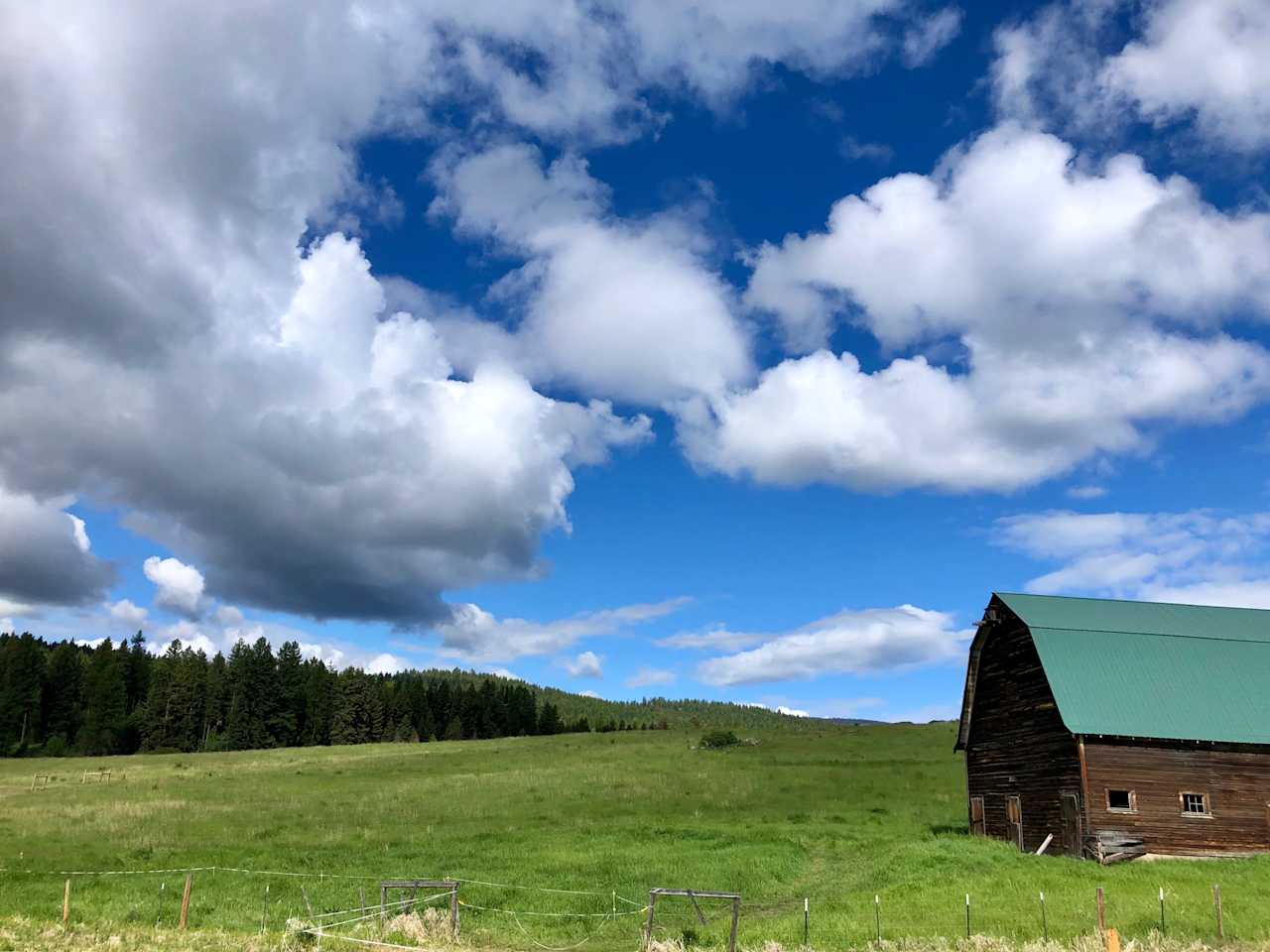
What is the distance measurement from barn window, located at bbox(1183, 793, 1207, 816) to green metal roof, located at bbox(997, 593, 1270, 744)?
2113mm

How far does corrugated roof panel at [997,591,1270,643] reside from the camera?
3934cm

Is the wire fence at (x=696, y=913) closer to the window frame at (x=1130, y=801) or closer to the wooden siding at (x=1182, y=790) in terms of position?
the window frame at (x=1130, y=801)

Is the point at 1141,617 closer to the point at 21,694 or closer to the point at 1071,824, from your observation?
the point at 1071,824

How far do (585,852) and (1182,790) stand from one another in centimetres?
2251

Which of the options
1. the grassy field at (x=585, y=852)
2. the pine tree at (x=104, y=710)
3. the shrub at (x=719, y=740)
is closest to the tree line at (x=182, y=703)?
the pine tree at (x=104, y=710)

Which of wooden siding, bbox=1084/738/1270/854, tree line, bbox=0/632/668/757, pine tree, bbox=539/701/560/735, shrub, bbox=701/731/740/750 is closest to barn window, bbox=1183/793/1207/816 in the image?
wooden siding, bbox=1084/738/1270/854

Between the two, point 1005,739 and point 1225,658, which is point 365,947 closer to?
point 1005,739

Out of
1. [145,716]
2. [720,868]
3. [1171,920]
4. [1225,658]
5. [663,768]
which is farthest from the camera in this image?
[145,716]

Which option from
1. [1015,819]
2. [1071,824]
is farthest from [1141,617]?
[1071,824]

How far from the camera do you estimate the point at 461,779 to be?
62219 mm

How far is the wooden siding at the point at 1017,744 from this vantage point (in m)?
35.4

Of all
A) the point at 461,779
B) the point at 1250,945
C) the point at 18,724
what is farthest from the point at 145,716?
the point at 1250,945

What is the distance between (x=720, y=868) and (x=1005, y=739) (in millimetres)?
14144

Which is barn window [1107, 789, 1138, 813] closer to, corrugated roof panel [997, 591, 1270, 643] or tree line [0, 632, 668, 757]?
corrugated roof panel [997, 591, 1270, 643]
